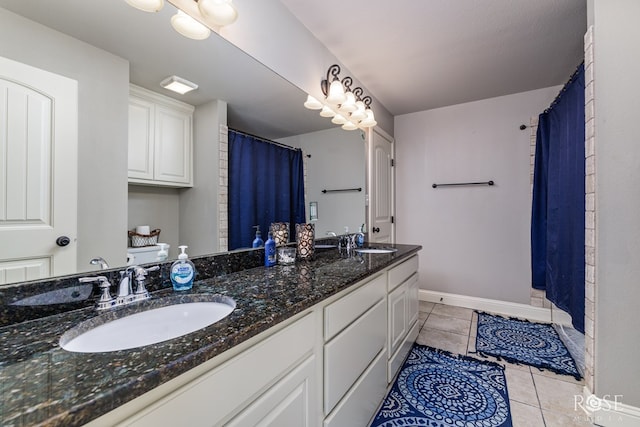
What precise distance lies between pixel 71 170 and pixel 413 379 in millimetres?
2010

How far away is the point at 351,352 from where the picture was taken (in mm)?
1186

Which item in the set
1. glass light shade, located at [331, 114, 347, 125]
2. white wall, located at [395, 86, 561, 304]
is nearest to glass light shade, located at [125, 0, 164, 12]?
glass light shade, located at [331, 114, 347, 125]

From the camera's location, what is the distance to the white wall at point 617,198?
135 centimetres

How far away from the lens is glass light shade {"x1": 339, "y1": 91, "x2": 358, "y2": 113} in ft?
7.08

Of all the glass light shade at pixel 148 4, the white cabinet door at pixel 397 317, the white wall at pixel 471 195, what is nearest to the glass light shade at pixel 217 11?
the glass light shade at pixel 148 4

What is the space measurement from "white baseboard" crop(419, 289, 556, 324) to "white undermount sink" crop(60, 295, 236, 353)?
9.57 ft

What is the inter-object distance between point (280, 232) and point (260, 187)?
0.30 metres

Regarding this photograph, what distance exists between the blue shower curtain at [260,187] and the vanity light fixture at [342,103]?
0.45 m

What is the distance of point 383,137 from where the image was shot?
10.0 feet

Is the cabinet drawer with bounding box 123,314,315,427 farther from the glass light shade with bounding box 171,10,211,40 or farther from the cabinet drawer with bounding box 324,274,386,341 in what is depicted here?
the glass light shade with bounding box 171,10,211,40

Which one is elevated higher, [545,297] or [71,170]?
[71,170]

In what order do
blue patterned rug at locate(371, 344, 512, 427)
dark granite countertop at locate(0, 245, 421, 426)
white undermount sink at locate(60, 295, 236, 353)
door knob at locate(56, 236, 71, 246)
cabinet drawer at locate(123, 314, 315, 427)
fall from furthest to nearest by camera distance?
blue patterned rug at locate(371, 344, 512, 427), door knob at locate(56, 236, 71, 246), white undermount sink at locate(60, 295, 236, 353), cabinet drawer at locate(123, 314, 315, 427), dark granite countertop at locate(0, 245, 421, 426)

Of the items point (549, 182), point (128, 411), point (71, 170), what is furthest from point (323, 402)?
point (549, 182)

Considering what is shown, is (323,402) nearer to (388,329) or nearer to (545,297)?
(388,329)
